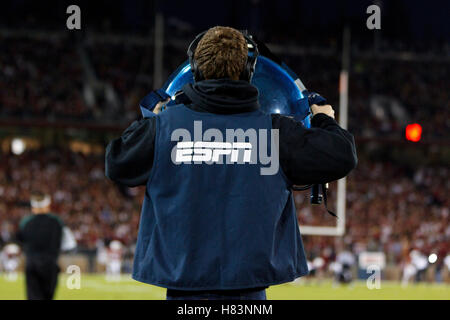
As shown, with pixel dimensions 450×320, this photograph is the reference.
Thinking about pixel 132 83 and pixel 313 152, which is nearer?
pixel 313 152

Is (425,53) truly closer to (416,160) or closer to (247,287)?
(416,160)

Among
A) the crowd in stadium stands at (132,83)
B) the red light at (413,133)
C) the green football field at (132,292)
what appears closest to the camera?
the red light at (413,133)

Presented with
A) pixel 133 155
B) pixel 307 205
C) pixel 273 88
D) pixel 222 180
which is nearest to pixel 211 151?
pixel 222 180

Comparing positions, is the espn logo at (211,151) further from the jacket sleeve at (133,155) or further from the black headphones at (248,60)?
the black headphones at (248,60)

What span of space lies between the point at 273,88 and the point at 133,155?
61cm

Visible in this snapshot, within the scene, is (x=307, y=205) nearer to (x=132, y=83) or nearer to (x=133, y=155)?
(x=132, y=83)

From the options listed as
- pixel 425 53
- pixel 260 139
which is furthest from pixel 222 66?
pixel 425 53

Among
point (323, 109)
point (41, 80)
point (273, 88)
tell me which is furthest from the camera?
point (41, 80)

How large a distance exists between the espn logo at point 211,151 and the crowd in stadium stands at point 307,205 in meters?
17.2

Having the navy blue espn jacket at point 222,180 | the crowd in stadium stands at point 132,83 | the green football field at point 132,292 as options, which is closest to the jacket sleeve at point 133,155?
the navy blue espn jacket at point 222,180

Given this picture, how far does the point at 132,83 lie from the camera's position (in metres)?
26.8

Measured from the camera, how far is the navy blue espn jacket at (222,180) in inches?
78.7

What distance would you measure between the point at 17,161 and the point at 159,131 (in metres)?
22.8

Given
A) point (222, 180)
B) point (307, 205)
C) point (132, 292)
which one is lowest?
point (132, 292)
